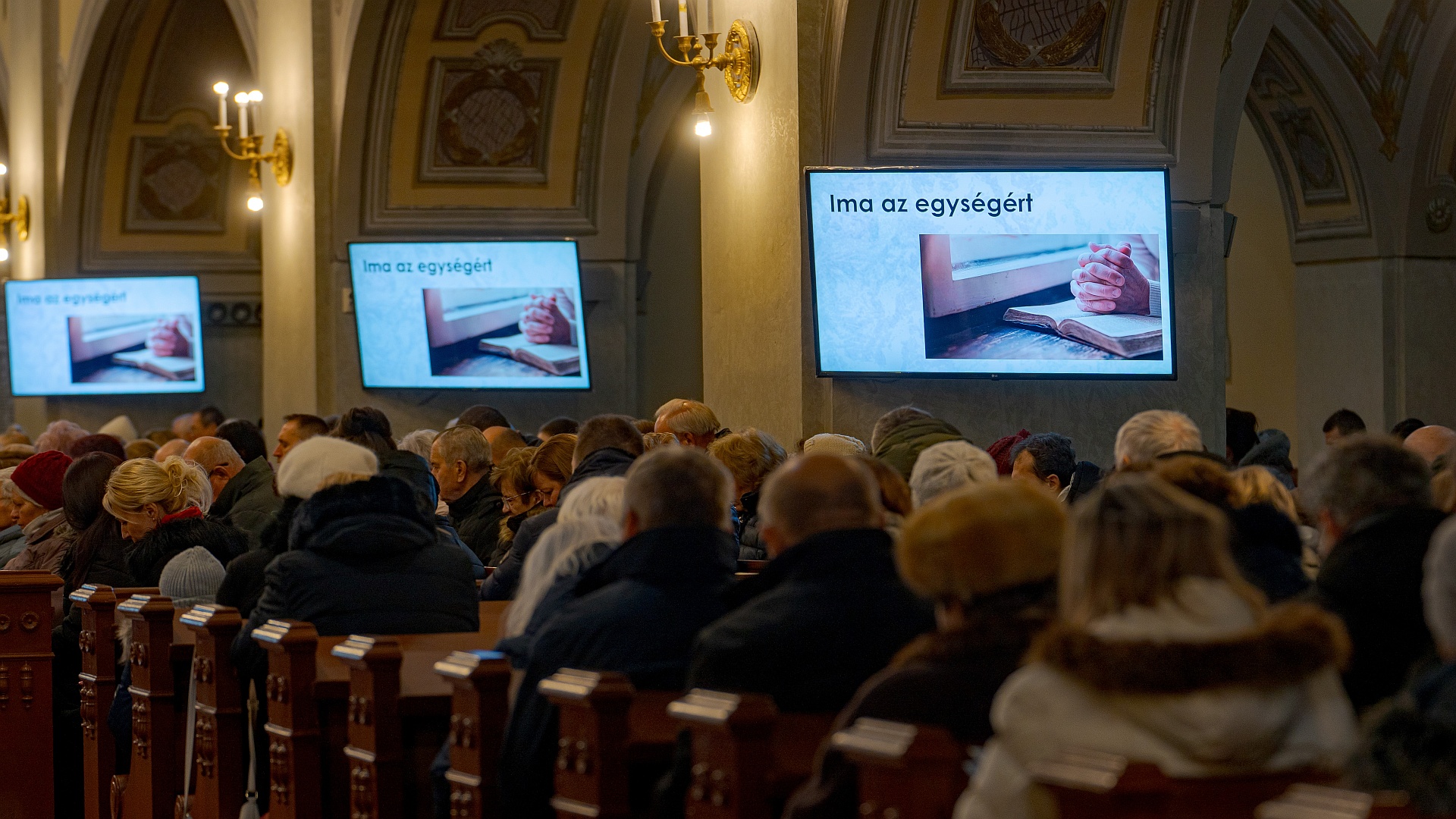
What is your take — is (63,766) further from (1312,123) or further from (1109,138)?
(1312,123)

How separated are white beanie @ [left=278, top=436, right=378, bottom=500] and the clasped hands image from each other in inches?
133

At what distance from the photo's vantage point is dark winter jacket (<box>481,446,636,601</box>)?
597 cm

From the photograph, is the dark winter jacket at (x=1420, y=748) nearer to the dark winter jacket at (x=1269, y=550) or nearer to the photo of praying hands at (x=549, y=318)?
the dark winter jacket at (x=1269, y=550)

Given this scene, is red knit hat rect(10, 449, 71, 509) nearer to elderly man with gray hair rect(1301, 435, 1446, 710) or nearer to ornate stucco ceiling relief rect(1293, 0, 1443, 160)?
elderly man with gray hair rect(1301, 435, 1446, 710)

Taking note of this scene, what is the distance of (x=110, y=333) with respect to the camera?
1688cm

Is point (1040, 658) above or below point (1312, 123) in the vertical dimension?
below

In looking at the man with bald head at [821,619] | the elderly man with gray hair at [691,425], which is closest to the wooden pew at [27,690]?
the elderly man with gray hair at [691,425]

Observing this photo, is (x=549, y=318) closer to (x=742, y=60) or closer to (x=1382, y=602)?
(x=742, y=60)

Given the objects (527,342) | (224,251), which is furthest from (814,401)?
(224,251)

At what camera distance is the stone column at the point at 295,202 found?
13133mm

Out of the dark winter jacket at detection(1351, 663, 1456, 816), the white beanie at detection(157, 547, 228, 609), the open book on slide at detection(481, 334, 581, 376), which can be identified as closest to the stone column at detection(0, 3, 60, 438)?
the open book on slide at detection(481, 334, 581, 376)

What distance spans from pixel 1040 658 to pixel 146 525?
4.48 metres

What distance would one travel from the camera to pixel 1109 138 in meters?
→ 8.40

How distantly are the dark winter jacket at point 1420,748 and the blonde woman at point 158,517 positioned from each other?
4.60 metres
